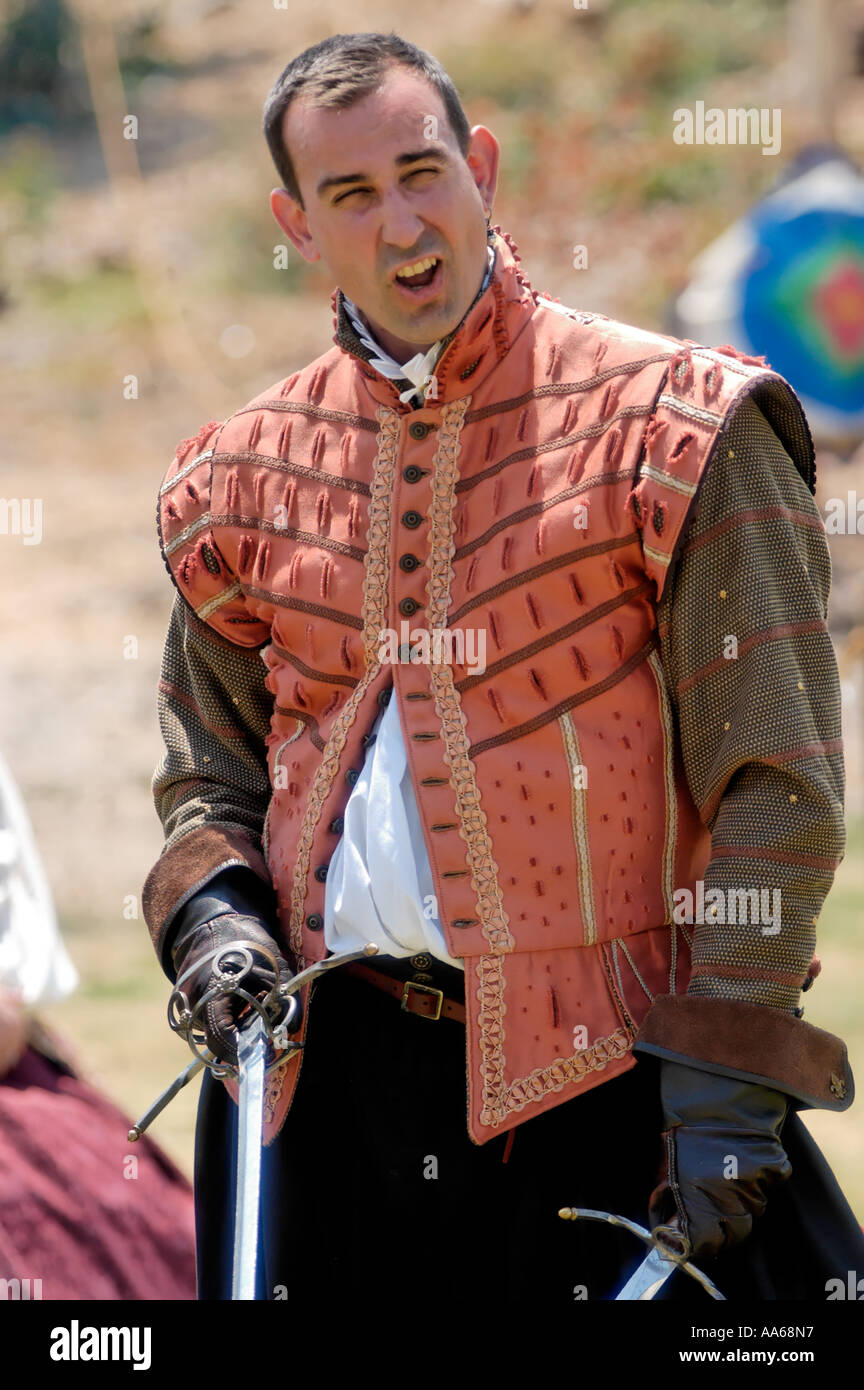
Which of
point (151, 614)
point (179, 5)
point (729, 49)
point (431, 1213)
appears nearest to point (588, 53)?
point (729, 49)

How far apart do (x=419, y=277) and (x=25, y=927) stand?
5.00 feet

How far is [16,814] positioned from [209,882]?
1101 mm

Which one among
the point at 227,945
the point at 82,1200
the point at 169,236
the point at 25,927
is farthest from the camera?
the point at 169,236

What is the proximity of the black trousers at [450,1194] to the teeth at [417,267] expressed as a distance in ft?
2.78

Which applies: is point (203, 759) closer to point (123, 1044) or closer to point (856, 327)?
point (123, 1044)

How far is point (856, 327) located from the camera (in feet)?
25.2

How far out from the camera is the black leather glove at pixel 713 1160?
1909mm

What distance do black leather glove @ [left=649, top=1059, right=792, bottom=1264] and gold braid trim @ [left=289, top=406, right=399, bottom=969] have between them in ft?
1.68

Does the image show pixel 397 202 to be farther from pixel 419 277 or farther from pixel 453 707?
pixel 453 707

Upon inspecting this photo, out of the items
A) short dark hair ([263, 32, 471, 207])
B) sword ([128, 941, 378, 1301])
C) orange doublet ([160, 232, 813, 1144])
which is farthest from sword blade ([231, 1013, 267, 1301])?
short dark hair ([263, 32, 471, 207])

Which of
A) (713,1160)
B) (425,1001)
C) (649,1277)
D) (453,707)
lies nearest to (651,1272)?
(649,1277)

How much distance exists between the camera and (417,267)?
2090 millimetres

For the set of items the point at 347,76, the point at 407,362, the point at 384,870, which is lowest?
the point at 384,870

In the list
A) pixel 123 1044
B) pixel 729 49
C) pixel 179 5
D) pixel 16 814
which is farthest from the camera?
pixel 179 5
